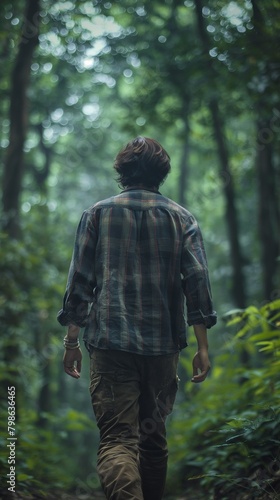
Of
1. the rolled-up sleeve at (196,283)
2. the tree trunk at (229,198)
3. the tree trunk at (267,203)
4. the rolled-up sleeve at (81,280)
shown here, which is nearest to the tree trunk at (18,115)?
the tree trunk at (229,198)

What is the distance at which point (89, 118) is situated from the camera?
20.4 m

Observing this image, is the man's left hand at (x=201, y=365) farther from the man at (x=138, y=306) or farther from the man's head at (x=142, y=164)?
the man's head at (x=142, y=164)

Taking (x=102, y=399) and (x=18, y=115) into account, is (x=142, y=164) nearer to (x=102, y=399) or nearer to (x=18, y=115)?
(x=102, y=399)

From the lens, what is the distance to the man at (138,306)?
3535mm

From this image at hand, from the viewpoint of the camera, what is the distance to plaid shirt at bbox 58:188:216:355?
3.61 m

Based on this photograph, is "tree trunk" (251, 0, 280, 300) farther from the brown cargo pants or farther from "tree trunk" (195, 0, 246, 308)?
the brown cargo pants

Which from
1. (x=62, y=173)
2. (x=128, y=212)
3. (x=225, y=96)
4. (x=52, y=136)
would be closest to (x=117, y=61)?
(x=225, y=96)

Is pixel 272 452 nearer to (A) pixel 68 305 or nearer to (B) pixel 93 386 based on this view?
(B) pixel 93 386

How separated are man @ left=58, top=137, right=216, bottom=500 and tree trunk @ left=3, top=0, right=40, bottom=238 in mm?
6455

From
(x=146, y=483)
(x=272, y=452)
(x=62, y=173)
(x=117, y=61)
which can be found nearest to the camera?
(x=146, y=483)

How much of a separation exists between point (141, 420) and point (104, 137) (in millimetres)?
17420

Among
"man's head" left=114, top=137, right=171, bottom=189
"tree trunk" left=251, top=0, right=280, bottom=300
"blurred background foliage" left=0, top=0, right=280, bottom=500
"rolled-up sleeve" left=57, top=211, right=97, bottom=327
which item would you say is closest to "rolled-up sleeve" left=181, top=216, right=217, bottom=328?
"man's head" left=114, top=137, right=171, bottom=189

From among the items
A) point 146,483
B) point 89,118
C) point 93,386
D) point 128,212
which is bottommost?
point 146,483

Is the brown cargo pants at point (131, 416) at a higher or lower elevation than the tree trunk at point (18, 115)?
lower
